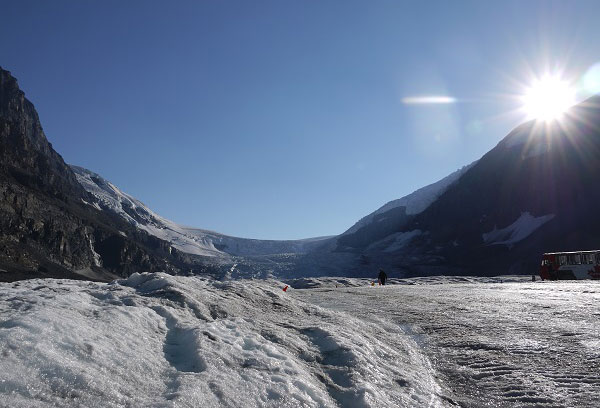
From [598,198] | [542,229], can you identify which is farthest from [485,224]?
[598,198]

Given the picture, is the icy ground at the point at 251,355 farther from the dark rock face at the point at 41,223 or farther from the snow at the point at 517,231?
the snow at the point at 517,231

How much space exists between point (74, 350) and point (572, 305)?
16.9 meters

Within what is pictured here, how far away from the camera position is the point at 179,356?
261 inches

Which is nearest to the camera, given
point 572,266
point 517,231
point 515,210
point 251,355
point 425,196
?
point 251,355

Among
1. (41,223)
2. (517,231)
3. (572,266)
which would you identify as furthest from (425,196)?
(41,223)

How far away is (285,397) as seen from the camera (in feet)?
19.7

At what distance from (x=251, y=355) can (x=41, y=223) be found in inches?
5749

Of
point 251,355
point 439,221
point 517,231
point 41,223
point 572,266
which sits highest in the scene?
point 439,221

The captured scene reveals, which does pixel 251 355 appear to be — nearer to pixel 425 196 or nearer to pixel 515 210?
pixel 515 210

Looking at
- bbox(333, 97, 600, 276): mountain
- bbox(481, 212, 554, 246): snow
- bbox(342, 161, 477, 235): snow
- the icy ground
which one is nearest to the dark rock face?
bbox(333, 97, 600, 276): mountain

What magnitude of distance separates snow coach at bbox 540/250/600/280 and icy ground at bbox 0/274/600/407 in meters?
38.2

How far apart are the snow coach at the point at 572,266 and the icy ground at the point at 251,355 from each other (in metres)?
38.2

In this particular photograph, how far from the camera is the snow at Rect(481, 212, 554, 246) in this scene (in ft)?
376

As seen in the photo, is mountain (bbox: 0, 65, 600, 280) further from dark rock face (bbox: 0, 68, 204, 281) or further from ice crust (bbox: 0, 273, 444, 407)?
ice crust (bbox: 0, 273, 444, 407)
